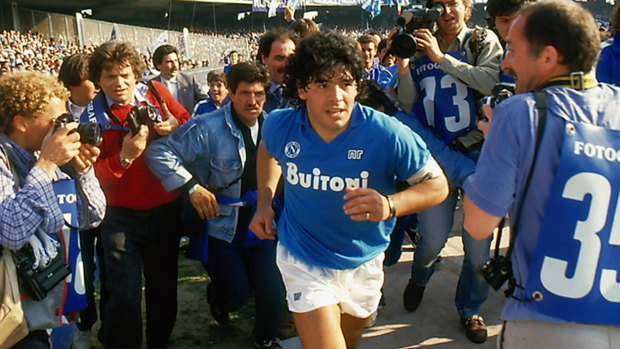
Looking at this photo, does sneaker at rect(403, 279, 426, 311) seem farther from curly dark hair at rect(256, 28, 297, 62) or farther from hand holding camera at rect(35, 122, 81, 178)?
hand holding camera at rect(35, 122, 81, 178)

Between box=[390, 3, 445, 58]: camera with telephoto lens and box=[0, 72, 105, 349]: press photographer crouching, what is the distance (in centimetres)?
203

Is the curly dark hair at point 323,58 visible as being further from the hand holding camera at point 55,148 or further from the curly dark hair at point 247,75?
the hand holding camera at point 55,148

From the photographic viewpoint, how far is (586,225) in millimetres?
1708

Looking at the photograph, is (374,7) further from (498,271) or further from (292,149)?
(498,271)

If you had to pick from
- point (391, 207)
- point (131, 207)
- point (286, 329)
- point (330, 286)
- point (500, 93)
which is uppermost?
point (500, 93)

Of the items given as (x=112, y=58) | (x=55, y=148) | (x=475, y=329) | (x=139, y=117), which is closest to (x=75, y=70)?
(x=112, y=58)

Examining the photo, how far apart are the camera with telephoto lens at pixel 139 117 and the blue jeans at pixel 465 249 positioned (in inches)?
76.7

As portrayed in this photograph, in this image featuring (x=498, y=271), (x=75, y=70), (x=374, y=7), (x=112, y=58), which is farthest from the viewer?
(x=374, y=7)

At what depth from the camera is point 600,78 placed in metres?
3.21

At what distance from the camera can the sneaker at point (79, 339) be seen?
3732 millimetres

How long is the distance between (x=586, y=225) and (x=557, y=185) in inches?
6.0

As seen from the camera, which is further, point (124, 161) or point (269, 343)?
point (269, 343)

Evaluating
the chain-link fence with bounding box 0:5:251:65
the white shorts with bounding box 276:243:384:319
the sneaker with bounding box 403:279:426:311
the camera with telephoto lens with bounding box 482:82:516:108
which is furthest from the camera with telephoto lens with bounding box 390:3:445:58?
the chain-link fence with bounding box 0:5:251:65

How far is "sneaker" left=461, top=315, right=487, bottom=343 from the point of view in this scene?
358 cm
